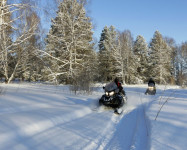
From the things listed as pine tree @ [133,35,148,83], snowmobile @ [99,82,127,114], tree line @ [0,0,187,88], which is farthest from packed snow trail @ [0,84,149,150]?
pine tree @ [133,35,148,83]

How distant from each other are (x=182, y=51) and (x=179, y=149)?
165ft

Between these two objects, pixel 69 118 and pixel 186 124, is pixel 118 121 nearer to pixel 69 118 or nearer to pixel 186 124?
pixel 69 118

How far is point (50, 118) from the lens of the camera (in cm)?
571

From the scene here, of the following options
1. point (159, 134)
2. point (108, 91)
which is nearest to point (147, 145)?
point (159, 134)

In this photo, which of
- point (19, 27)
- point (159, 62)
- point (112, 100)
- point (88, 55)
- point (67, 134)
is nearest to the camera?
point (67, 134)

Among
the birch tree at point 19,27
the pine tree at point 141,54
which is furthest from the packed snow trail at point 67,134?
the pine tree at point 141,54

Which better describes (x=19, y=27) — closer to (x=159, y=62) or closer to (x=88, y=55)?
(x=88, y=55)

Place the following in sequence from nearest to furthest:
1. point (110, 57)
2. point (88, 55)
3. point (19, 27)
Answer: point (19, 27) < point (88, 55) < point (110, 57)

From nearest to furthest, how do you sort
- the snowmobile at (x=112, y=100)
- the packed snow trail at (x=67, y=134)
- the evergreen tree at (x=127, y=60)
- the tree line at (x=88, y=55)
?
the packed snow trail at (x=67, y=134) → the snowmobile at (x=112, y=100) → the tree line at (x=88, y=55) → the evergreen tree at (x=127, y=60)

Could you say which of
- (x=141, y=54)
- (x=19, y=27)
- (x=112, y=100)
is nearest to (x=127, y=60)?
(x=141, y=54)

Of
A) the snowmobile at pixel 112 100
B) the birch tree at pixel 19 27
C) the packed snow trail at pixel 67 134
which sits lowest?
the packed snow trail at pixel 67 134

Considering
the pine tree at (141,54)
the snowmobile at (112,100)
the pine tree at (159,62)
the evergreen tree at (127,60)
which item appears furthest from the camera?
the pine tree at (141,54)

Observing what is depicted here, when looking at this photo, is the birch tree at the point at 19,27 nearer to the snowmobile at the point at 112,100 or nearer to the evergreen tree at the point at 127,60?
the snowmobile at the point at 112,100

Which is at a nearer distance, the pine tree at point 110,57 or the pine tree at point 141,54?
the pine tree at point 110,57
